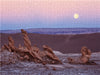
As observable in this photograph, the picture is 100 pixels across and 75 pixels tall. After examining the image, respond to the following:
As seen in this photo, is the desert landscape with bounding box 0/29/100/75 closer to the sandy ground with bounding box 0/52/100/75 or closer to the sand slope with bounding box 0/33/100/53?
the sandy ground with bounding box 0/52/100/75

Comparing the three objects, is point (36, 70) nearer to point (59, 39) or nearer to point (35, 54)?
point (35, 54)

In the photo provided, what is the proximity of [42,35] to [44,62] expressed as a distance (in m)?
43.7

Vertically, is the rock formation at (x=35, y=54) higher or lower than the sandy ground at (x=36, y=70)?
higher

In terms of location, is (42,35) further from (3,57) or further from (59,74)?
(59,74)

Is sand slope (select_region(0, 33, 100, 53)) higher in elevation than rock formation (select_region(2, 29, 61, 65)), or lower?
lower

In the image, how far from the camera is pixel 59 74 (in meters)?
11.4

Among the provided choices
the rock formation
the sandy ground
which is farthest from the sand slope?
the sandy ground

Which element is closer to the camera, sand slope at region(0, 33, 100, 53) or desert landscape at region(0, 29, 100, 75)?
desert landscape at region(0, 29, 100, 75)

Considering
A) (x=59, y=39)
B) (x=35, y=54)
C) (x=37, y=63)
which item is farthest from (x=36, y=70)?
(x=59, y=39)

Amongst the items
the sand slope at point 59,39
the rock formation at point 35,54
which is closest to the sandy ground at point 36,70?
the rock formation at point 35,54

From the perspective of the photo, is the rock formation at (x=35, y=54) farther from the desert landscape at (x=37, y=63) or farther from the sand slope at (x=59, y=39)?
the sand slope at (x=59, y=39)

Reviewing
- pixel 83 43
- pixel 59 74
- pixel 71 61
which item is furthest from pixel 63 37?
pixel 59 74

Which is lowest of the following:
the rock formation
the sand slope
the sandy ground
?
the sand slope

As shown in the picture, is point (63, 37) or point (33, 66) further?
point (63, 37)
